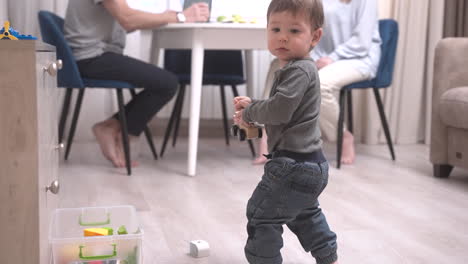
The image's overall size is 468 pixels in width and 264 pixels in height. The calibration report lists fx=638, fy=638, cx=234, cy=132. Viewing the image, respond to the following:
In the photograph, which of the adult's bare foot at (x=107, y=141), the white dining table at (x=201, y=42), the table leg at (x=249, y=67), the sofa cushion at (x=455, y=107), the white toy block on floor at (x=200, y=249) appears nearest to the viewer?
the white toy block on floor at (x=200, y=249)

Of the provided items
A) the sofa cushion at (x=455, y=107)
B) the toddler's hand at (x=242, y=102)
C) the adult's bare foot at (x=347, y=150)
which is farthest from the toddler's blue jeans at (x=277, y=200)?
the adult's bare foot at (x=347, y=150)

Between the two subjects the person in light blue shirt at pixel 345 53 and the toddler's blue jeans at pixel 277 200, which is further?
the person in light blue shirt at pixel 345 53

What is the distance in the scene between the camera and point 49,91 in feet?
5.33

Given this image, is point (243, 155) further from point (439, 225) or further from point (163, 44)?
point (439, 225)

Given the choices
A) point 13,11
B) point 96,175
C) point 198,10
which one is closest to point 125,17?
point 198,10

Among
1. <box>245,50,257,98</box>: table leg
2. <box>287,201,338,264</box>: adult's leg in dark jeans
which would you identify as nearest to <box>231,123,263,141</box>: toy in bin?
<box>287,201,338,264</box>: adult's leg in dark jeans

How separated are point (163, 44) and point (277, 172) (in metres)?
2.08

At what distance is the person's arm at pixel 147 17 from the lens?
9.94 ft

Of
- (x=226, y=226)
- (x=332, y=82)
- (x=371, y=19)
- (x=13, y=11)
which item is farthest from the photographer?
(x=13, y=11)

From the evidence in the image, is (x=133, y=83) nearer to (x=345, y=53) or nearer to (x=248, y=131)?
(x=345, y=53)

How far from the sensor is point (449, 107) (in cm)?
284

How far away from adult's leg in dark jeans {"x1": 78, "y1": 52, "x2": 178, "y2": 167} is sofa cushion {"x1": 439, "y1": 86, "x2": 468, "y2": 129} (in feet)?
4.21

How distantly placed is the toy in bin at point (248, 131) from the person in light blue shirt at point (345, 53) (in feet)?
5.81

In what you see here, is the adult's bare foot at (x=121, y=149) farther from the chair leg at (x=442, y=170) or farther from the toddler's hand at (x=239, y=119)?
the toddler's hand at (x=239, y=119)
